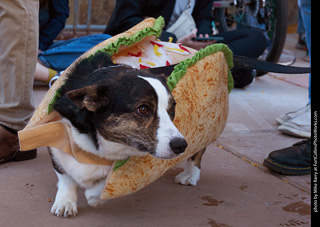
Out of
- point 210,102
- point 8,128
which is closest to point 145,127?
point 210,102

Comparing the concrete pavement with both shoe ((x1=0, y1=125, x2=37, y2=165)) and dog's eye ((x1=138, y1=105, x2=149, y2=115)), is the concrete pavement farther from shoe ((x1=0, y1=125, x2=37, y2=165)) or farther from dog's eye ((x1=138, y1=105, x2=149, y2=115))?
dog's eye ((x1=138, y1=105, x2=149, y2=115))

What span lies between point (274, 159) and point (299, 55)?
4.49 metres

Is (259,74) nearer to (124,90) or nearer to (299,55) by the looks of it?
(299,55)

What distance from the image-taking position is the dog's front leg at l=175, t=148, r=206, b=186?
2607 mm

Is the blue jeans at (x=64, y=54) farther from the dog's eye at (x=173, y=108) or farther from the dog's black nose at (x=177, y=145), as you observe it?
the dog's black nose at (x=177, y=145)

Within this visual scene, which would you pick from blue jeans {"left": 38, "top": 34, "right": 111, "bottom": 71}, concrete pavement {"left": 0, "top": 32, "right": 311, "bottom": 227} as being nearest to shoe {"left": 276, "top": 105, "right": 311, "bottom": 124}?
concrete pavement {"left": 0, "top": 32, "right": 311, "bottom": 227}

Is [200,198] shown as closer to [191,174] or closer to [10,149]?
[191,174]

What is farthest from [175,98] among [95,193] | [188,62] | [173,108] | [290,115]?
[290,115]

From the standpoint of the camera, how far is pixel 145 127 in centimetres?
182

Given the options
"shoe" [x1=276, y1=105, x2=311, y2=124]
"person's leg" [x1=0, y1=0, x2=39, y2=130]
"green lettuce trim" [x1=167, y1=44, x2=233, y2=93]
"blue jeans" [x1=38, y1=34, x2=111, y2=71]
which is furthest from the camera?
"blue jeans" [x1=38, y1=34, x2=111, y2=71]

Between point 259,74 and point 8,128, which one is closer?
point 8,128

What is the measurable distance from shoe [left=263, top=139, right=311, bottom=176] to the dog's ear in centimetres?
144

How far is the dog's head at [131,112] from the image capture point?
1.79m
